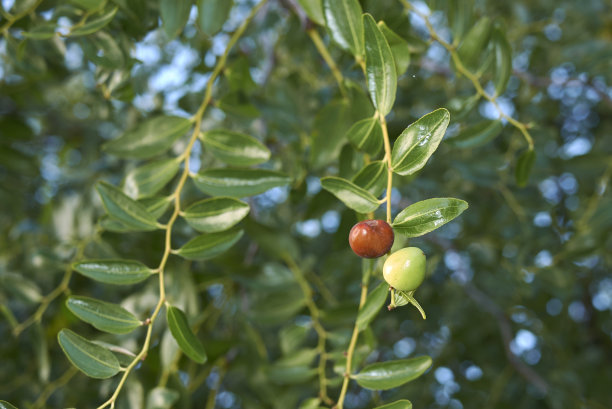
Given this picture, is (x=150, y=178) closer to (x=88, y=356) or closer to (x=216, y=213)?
(x=216, y=213)

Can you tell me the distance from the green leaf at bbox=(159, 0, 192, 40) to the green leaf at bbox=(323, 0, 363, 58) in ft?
0.68

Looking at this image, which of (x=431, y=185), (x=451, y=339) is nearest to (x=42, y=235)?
(x=431, y=185)

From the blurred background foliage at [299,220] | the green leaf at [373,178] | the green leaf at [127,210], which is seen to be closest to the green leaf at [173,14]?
the blurred background foliage at [299,220]

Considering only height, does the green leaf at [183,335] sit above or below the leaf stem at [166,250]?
below

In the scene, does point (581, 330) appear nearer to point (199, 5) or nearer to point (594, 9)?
point (594, 9)

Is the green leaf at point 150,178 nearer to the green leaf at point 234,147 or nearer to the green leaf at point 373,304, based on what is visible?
the green leaf at point 234,147

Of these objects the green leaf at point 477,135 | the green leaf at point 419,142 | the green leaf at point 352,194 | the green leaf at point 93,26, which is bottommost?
the green leaf at point 477,135

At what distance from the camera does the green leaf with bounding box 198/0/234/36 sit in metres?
0.73

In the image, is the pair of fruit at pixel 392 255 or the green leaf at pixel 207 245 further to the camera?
the green leaf at pixel 207 245

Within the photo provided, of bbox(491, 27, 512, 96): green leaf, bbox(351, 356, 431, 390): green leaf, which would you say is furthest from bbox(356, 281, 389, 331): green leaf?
bbox(491, 27, 512, 96): green leaf

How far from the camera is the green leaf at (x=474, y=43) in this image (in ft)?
2.48

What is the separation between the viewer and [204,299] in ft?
3.56

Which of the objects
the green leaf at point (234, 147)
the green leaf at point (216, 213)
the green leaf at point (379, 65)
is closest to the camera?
the green leaf at point (379, 65)

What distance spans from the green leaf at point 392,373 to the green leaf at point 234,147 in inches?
11.8
